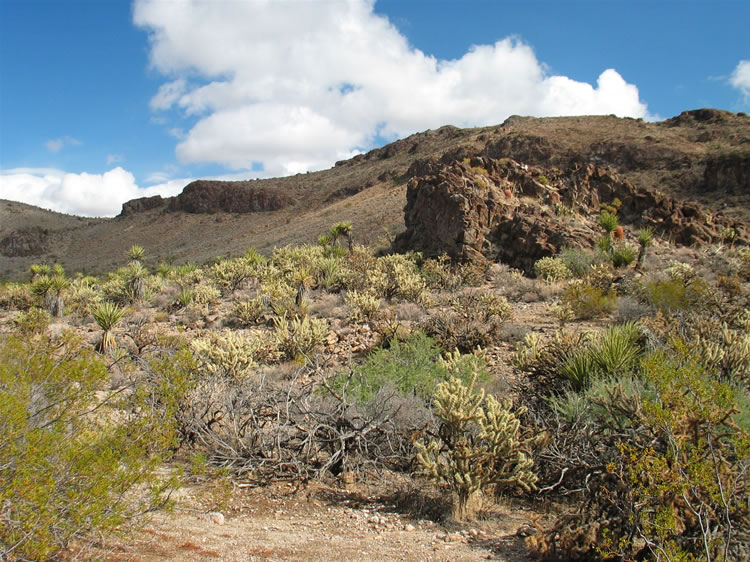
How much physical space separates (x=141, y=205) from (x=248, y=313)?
232ft

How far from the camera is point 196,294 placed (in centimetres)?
1398

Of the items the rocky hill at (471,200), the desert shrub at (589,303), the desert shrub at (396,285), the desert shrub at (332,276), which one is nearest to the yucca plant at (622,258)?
the rocky hill at (471,200)

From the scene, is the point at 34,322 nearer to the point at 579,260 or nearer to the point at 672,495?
the point at 672,495

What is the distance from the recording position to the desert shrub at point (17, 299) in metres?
14.6

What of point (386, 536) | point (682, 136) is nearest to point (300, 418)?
point (386, 536)

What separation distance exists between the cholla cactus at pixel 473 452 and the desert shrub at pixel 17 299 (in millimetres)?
14961

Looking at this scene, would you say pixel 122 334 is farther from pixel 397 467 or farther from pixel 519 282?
pixel 519 282


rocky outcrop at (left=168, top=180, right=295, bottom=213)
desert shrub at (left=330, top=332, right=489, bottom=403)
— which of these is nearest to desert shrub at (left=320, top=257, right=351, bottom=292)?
desert shrub at (left=330, top=332, right=489, bottom=403)

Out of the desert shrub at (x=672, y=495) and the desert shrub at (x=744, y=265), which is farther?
the desert shrub at (x=744, y=265)

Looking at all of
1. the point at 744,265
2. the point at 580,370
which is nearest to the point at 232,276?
the point at 580,370

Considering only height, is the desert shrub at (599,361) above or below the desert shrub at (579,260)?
below

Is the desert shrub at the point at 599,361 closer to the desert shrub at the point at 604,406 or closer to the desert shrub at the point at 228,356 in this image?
the desert shrub at the point at 604,406

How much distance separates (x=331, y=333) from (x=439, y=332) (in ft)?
7.72

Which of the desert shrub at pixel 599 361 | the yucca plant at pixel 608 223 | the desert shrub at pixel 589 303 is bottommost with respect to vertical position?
the desert shrub at pixel 599 361
